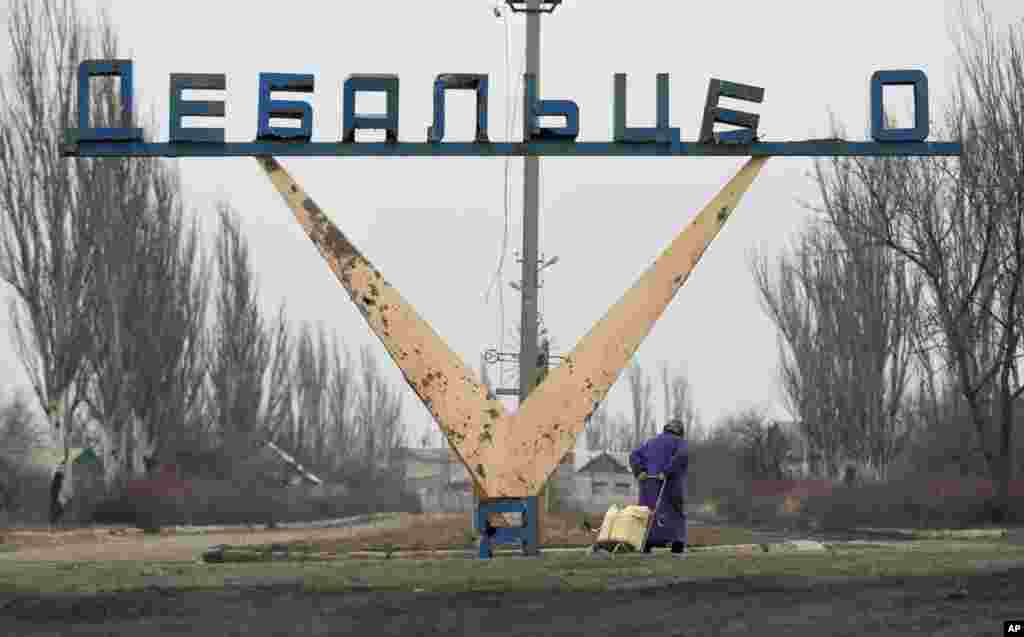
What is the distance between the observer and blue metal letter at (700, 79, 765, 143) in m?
17.3

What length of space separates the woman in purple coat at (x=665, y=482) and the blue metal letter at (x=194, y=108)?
5.37 meters

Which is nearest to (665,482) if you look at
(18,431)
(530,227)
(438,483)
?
(530,227)

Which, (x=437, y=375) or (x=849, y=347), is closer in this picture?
(x=437, y=375)

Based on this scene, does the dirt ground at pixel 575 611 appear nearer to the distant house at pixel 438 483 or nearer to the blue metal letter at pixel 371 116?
the blue metal letter at pixel 371 116

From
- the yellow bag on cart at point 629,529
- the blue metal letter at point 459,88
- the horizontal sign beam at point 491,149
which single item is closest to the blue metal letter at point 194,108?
the horizontal sign beam at point 491,149

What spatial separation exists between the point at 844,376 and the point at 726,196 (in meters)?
29.6

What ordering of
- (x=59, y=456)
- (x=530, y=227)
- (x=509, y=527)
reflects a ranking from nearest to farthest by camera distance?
(x=509, y=527), (x=530, y=227), (x=59, y=456)

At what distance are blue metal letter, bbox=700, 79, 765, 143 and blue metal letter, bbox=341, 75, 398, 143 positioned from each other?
315 cm

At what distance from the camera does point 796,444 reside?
6762cm

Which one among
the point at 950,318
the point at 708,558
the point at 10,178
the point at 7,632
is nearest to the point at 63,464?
the point at 10,178

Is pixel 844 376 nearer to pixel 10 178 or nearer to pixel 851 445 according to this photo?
pixel 851 445

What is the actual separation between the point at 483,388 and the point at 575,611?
6749 mm

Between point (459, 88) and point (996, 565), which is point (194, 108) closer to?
point (459, 88)

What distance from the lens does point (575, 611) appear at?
9.80 metres
